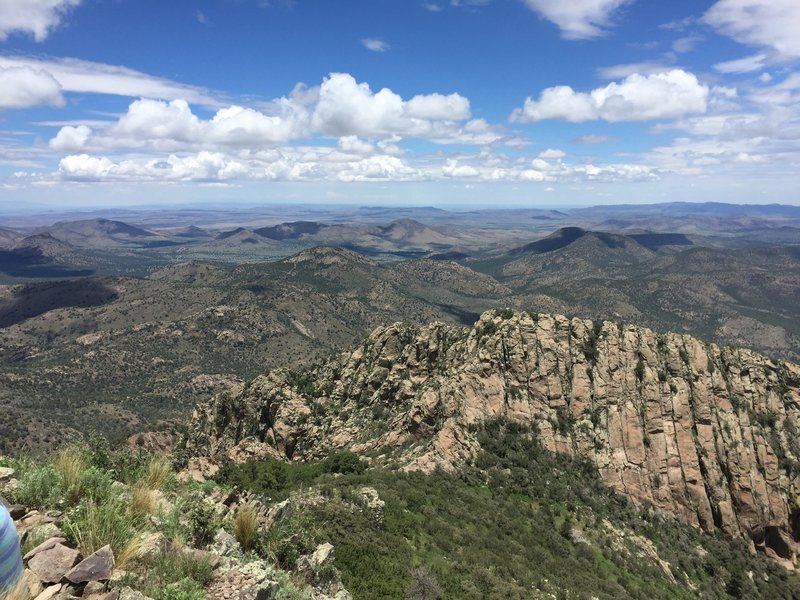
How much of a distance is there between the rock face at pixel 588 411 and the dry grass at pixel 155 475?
118 feet

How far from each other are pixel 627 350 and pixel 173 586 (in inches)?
2499

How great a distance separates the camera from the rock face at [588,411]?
5375 cm

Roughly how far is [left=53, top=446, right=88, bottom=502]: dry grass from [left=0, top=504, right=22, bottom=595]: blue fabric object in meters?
5.06

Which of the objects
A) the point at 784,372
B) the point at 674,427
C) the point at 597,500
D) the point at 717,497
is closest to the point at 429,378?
the point at 597,500

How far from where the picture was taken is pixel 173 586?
9.57 meters

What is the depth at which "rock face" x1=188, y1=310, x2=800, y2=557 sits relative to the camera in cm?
5375

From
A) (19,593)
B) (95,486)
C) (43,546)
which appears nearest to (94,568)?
(43,546)

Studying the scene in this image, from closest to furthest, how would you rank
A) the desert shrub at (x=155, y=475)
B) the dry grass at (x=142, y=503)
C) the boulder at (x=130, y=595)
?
the boulder at (x=130, y=595), the dry grass at (x=142, y=503), the desert shrub at (x=155, y=475)

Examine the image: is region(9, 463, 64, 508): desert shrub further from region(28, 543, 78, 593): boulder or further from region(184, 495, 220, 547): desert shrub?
region(184, 495, 220, 547): desert shrub

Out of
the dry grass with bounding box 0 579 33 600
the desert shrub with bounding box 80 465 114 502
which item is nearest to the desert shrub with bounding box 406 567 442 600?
the desert shrub with bounding box 80 465 114 502

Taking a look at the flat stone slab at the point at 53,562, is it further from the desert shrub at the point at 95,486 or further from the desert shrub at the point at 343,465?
the desert shrub at the point at 343,465

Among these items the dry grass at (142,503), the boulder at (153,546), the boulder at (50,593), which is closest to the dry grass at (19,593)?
the boulder at (50,593)

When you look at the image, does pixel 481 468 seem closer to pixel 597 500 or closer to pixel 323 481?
pixel 597 500

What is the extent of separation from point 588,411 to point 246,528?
53.0m
